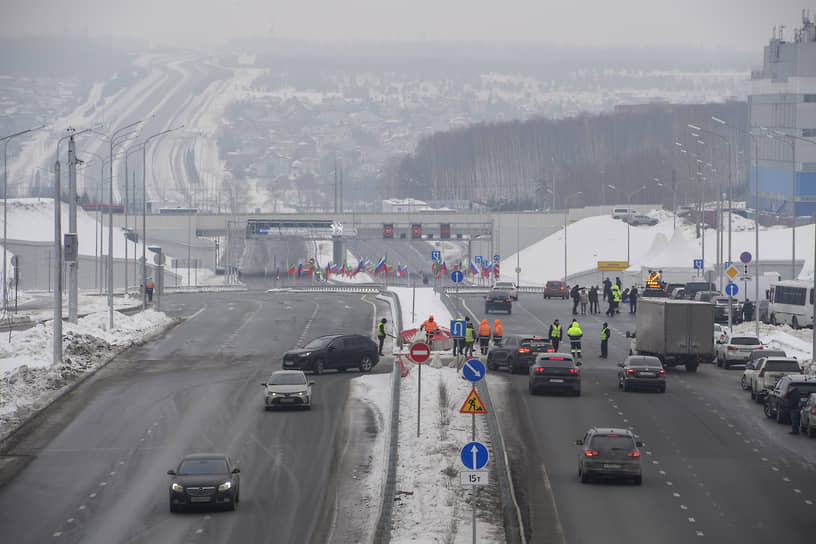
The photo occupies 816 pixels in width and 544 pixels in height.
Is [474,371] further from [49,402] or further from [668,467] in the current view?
[49,402]

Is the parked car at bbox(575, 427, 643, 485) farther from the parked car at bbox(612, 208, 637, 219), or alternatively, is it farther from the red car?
the parked car at bbox(612, 208, 637, 219)

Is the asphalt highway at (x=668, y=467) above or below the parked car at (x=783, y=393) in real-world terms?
below

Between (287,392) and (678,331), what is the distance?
16.6m

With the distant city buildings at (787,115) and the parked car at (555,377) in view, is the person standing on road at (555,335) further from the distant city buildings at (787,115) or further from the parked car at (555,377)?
the distant city buildings at (787,115)

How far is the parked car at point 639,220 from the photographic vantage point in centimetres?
15725

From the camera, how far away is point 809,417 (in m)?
33.8

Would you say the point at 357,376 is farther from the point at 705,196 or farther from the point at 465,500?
the point at 705,196

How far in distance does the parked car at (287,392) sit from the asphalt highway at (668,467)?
5605 millimetres

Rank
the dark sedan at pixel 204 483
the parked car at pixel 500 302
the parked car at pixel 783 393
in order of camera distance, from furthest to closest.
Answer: the parked car at pixel 500 302, the parked car at pixel 783 393, the dark sedan at pixel 204 483

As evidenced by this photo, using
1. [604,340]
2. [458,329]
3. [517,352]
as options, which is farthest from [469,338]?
[604,340]

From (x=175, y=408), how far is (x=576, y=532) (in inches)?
706

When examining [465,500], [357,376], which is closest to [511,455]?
[465,500]

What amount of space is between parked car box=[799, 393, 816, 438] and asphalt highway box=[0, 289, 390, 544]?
1128 centimetres

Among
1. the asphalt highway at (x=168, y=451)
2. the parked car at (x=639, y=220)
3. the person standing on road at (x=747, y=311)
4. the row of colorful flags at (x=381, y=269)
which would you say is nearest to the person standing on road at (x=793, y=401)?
the asphalt highway at (x=168, y=451)
